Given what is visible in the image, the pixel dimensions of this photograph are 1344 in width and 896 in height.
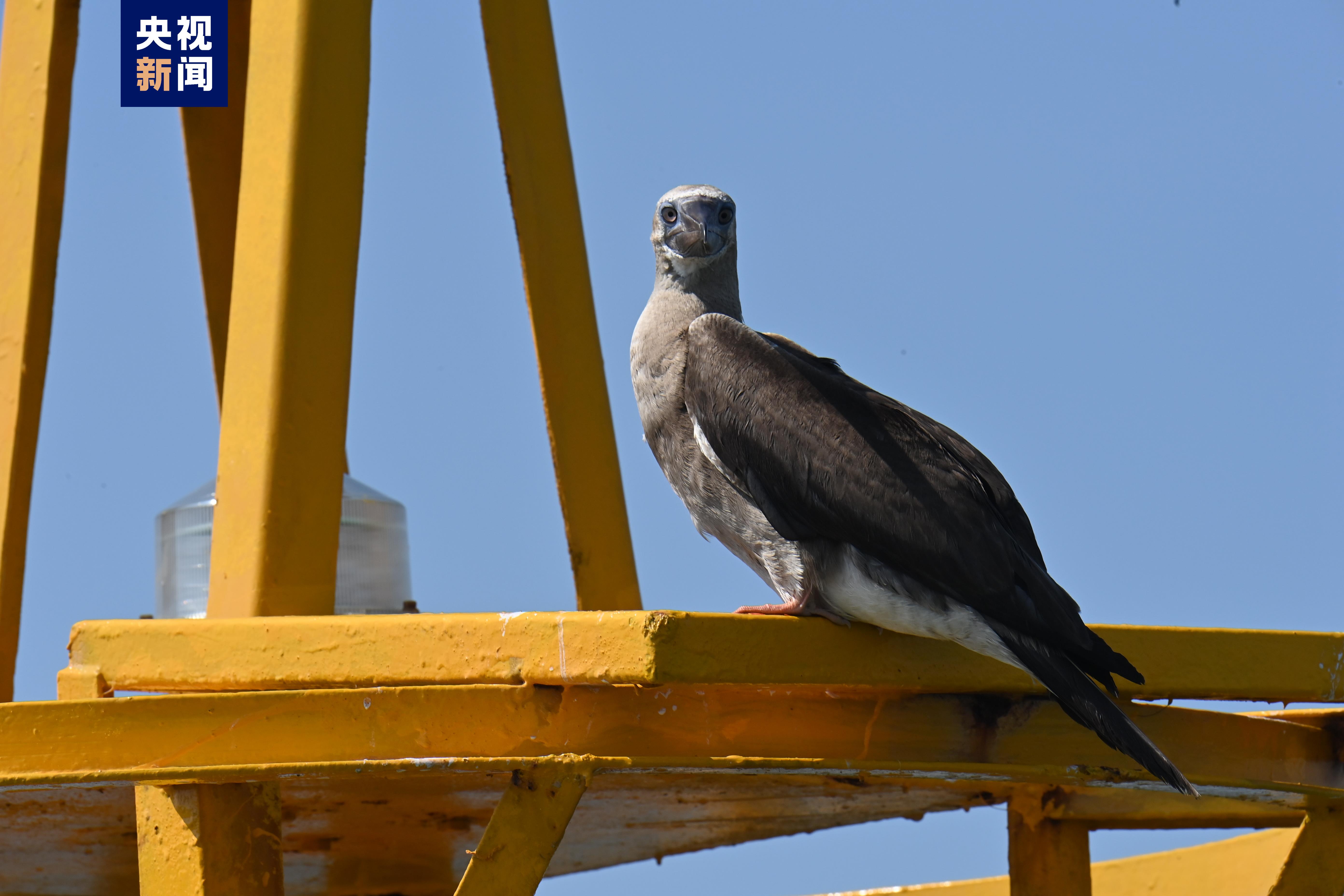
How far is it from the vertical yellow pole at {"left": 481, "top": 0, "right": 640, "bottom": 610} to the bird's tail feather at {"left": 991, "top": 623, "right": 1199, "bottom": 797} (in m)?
3.86

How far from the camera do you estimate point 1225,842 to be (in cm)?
898

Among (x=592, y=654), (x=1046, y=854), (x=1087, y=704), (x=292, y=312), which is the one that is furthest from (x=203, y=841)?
(x=1046, y=854)

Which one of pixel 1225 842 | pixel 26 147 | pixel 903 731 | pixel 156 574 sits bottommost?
pixel 1225 842

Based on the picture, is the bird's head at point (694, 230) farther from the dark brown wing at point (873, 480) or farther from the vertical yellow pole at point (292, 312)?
the vertical yellow pole at point (292, 312)

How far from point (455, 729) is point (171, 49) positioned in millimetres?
5945

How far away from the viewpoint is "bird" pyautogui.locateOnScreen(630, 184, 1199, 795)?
463cm

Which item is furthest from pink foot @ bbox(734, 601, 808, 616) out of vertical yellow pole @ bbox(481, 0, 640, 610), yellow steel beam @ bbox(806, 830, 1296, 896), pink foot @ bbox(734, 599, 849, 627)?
yellow steel beam @ bbox(806, 830, 1296, 896)

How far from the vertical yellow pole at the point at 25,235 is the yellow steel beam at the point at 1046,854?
499 cm

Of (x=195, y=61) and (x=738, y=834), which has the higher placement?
(x=195, y=61)

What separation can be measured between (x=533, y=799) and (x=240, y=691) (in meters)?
1.00

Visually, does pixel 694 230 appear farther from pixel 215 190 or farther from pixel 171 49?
pixel 215 190

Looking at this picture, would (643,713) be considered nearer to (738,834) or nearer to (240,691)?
(240,691)

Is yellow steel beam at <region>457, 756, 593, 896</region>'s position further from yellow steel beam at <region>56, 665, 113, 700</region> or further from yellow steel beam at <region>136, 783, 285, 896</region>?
yellow steel beam at <region>56, 665, 113, 700</region>

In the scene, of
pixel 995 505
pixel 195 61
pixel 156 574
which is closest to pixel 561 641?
pixel 995 505
